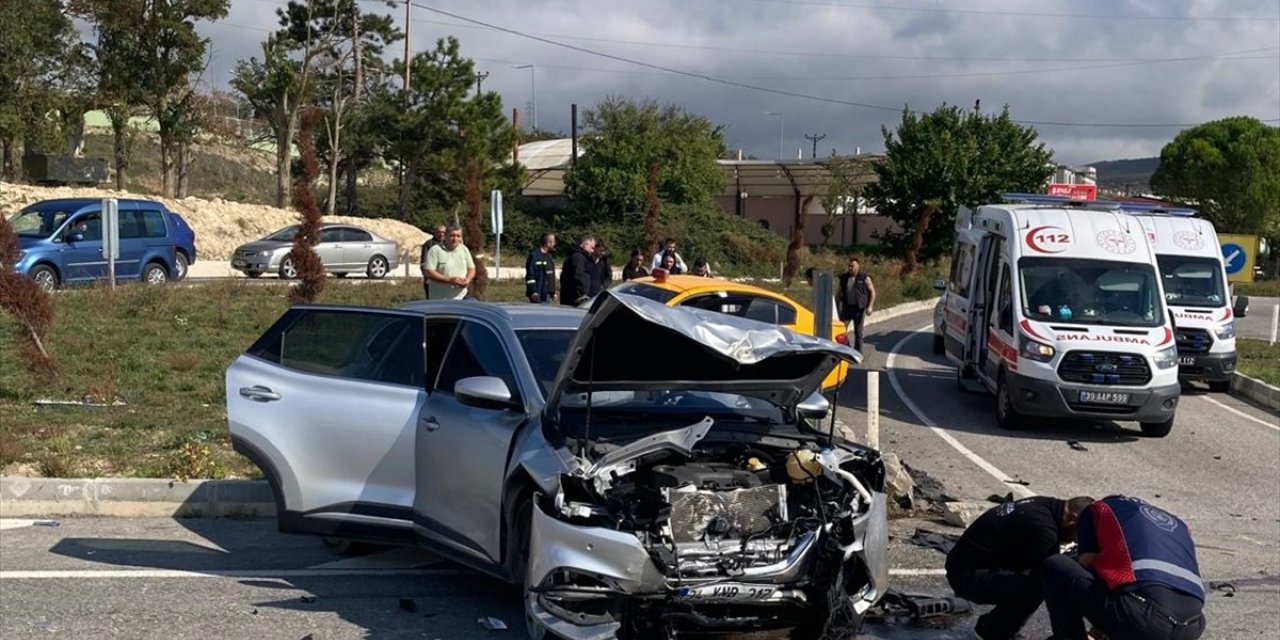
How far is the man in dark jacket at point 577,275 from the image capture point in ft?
57.1

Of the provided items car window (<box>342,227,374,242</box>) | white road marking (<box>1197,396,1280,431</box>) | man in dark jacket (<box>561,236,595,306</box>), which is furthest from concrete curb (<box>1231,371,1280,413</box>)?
car window (<box>342,227,374,242</box>)

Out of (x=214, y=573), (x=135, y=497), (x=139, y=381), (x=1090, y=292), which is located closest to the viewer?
(x=214, y=573)

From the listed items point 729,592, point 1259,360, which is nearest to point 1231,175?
point 1259,360

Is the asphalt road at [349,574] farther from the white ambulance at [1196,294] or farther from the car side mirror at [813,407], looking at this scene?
the white ambulance at [1196,294]

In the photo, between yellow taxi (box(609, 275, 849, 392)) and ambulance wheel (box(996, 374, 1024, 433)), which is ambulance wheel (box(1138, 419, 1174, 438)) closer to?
ambulance wheel (box(996, 374, 1024, 433))

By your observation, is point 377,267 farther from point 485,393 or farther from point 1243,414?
point 485,393

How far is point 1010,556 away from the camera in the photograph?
6227 mm

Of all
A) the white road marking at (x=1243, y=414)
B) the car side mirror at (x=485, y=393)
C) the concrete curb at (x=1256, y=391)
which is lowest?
the white road marking at (x=1243, y=414)

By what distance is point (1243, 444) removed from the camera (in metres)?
14.8

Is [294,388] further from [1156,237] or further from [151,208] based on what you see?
[151,208]

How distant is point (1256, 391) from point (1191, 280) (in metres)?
1.95

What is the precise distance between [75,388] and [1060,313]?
11476 millimetres

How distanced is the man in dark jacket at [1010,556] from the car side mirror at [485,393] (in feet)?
8.08

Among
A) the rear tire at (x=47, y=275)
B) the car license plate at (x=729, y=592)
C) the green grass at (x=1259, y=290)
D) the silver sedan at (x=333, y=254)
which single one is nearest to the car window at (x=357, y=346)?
the car license plate at (x=729, y=592)
